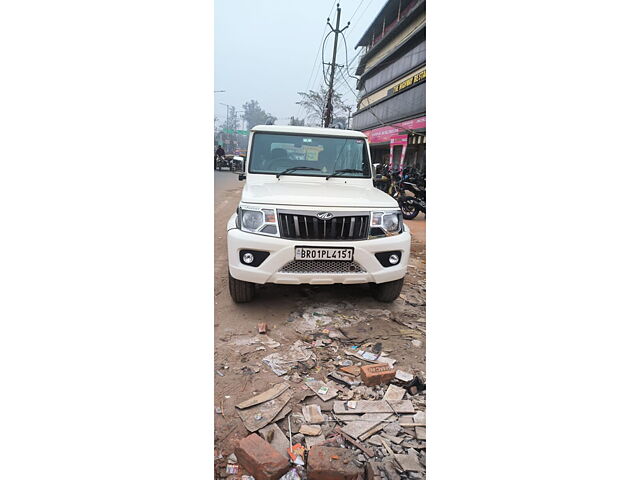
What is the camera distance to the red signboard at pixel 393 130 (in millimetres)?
10387

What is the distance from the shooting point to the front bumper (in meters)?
2.69

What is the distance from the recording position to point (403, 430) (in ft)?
5.50

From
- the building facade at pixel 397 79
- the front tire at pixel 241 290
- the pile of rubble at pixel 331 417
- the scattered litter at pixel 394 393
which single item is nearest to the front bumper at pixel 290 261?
the front tire at pixel 241 290

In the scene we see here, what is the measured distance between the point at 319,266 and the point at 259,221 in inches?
24.0

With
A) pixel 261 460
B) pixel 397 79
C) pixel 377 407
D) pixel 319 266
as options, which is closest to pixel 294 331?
pixel 319 266

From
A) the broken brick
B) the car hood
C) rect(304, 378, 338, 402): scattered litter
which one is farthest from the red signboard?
rect(304, 378, 338, 402): scattered litter

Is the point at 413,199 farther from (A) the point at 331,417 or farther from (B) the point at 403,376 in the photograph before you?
(A) the point at 331,417

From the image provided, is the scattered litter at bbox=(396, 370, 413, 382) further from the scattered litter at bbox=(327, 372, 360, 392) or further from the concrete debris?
the concrete debris

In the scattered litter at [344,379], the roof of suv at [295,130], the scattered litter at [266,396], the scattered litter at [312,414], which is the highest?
the roof of suv at [295,130]

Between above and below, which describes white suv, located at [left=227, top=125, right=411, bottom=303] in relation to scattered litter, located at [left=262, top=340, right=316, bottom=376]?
above

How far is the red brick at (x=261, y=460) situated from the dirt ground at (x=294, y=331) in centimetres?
16

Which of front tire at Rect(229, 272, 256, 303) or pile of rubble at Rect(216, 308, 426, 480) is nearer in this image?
pile of rubble at Rect(216, 308, 426, 480)

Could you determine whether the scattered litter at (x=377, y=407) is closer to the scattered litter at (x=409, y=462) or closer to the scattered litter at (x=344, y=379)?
the scattered litter at (x=344, y=379)

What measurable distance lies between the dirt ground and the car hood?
100 cm
